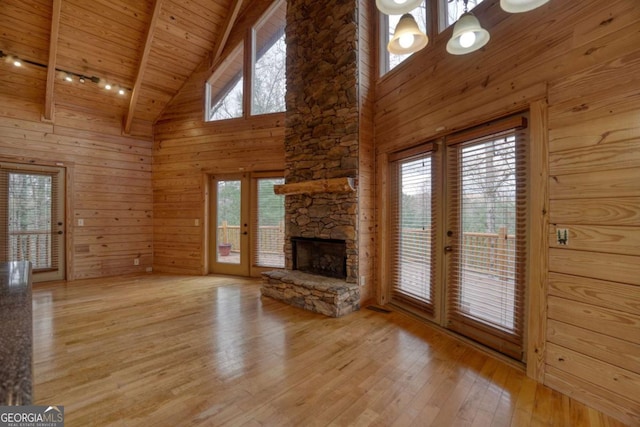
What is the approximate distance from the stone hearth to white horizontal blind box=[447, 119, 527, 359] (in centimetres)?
115

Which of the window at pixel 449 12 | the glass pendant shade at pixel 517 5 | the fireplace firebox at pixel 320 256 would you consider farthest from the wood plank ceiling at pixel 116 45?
the glass pendant shade at pixel 517 5

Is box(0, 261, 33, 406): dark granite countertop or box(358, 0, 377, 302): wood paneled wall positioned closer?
box(0, 261, 33, 406): dark granite countertop

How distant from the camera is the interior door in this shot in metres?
5.57

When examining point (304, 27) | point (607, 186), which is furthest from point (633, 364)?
point (304, 27)

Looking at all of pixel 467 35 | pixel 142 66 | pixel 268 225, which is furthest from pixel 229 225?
pixel 467 35

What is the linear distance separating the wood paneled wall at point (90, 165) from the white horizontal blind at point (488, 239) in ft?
19.3

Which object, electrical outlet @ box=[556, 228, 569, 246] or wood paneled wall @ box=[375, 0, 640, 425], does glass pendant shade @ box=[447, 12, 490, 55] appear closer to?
wood paneled wall @ box=[375, 0, 640, 425]

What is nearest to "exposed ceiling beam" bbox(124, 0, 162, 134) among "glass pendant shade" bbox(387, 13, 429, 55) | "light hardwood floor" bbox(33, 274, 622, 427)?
"light hardwood floor" bbox(33, 274, 622, 427)

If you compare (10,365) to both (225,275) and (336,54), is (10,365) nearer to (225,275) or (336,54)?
(336,54)

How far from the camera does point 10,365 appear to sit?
664 mm

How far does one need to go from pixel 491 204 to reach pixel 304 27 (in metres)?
3.73

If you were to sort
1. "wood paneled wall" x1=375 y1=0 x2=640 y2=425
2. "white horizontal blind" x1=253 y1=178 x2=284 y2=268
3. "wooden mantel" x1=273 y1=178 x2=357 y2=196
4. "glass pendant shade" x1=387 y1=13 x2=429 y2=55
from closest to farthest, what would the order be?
1. "wood paneled wall" x1=375 y1=0 x2=640 y2=425
2. "glass pendant shade" x1=387 y1=13 x2=429 y2=55
3. "wooden mantel" x1=273 y1=178 x2=357 y2=196
4. "white horizontal blind" x1=253 y1=178 x2=284 y2=268

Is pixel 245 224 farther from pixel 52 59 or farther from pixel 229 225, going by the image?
pixel 52 59

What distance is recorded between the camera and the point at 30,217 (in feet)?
16.4
